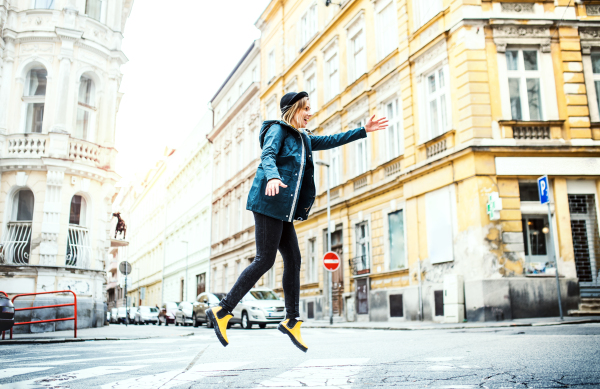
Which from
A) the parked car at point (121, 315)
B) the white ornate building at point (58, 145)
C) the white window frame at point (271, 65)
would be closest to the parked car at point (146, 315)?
the parked car at point (121, 315)

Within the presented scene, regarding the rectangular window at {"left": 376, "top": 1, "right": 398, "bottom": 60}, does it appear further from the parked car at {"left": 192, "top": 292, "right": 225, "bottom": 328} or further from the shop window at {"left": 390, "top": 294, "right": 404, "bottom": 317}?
the parked car at {"left": 192, "top": 292, "right": 225, "bottom": 328}

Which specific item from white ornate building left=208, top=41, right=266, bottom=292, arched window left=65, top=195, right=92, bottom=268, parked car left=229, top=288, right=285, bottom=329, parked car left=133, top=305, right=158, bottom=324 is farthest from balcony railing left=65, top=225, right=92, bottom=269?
parked car left=133, top=305, right=158, bottom=324

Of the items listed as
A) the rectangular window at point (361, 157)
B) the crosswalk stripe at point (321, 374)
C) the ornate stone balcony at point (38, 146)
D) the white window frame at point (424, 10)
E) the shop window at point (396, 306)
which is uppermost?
the white window frame at point (424, 10)

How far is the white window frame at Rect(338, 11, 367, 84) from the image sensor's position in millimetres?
24439

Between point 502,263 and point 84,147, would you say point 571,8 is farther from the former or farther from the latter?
point 84,147

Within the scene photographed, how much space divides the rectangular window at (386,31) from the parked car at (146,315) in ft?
80.3

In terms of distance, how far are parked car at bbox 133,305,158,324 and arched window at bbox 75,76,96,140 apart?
2115cm

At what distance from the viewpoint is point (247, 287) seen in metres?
4.43

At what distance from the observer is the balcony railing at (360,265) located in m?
22.5

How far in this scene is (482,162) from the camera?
665 inches

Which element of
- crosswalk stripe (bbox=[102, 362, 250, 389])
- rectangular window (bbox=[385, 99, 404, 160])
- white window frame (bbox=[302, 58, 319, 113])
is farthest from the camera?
white window frame (bbox=[302, 58, 319, 113])

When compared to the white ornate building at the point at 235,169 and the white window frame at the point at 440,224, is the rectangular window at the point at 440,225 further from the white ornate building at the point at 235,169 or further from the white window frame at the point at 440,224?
the white ornate building at the point at 235,169

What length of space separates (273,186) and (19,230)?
1647cm

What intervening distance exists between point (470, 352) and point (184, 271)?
4814 centimetres
